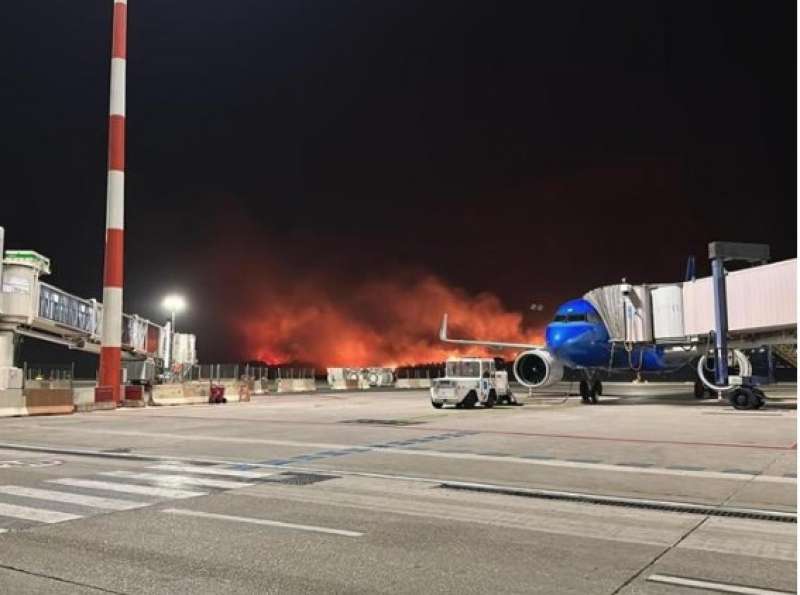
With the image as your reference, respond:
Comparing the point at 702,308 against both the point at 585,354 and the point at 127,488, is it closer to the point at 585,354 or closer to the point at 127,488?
the point at 585,354

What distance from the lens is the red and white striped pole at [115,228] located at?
3606 cm

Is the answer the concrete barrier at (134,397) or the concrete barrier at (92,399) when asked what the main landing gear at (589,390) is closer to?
the concrete barrier at (134,397)

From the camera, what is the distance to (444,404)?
3281 centimetres

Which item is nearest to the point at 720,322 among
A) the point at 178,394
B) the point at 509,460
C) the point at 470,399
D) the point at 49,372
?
the point at 470,399

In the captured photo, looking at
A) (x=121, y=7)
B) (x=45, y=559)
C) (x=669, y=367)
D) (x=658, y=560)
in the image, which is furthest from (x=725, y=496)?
(x=121, y=7)

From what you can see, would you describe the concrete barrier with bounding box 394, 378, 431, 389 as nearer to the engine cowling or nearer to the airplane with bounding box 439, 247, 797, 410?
the airplane with bounding box 439, 247, 797, 410

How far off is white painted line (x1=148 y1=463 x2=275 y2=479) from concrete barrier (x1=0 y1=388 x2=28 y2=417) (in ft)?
59.1

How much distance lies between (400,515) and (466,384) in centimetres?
2282

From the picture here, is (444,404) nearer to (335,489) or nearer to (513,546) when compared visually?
Result: (335,489)

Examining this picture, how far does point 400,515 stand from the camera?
884 cm

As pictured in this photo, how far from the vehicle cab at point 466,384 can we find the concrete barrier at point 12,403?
678 inches

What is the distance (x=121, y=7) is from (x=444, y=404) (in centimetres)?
2958

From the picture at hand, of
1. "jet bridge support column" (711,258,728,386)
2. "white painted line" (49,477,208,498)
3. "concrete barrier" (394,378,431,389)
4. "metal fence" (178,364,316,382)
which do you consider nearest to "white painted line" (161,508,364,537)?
"white painted line" (49,477,208,498)

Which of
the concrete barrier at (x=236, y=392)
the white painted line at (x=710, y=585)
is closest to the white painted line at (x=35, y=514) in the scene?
the white painted line at (x=710, y=585)
